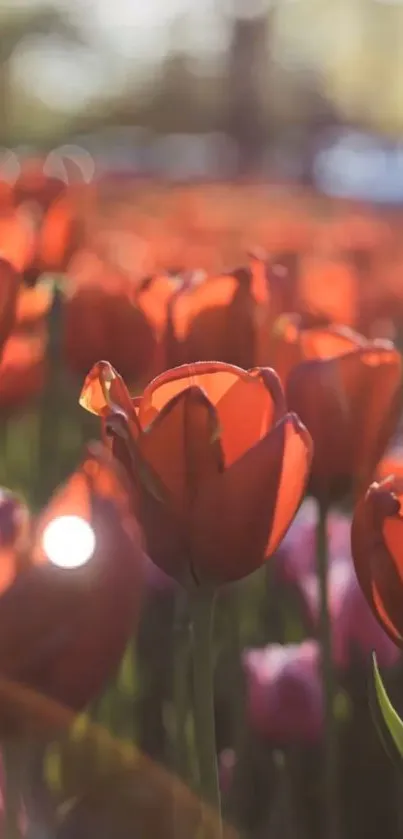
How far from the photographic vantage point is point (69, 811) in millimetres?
275

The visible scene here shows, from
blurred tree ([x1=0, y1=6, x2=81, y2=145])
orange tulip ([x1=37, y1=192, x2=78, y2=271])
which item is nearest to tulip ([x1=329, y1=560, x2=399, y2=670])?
orange tulip ([x1=37, y1=192, x2=78, y2=271])

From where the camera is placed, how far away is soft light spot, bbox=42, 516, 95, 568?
27cm

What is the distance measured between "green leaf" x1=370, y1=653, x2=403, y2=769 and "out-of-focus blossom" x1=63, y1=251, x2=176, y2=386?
0.58 feet

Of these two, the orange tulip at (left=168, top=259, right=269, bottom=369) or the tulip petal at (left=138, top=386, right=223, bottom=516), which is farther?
the orange tulip at (left=168, top=259, right=269, bottom=369)

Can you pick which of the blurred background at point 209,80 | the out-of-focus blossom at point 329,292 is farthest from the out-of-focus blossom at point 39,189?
the blurred background at point 209,80

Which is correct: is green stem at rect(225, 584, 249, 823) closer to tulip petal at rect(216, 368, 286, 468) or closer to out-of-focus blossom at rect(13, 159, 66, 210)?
tulip petal at rect(216, 368, 286, 468)

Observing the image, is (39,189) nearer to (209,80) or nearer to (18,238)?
(18,238)

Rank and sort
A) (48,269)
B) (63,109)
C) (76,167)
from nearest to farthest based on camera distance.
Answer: (48,269) → (76,167) → (63,109)

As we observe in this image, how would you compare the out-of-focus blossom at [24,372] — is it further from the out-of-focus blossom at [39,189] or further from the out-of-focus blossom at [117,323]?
the out-of-focus blossom at [39,189]

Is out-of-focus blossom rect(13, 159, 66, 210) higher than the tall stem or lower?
higher

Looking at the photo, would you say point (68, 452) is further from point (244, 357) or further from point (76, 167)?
point (76, 167)

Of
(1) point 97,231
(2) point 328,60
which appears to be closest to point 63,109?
(2) point 328,60

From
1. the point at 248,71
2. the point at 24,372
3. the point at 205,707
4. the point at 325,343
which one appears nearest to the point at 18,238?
the point at 24,372

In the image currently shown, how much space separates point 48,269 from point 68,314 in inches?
4.0
